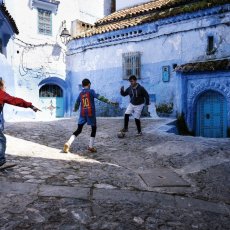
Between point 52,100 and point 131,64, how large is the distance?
217 inches

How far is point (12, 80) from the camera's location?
50.1 ft

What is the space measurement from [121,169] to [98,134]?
4.20 meters

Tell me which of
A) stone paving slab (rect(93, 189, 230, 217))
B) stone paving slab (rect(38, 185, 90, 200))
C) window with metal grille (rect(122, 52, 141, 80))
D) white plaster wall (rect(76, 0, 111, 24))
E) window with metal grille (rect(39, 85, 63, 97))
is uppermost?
white plaster wall (rect(76, 0, 111, 24))

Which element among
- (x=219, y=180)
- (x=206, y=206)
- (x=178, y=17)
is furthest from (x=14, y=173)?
(x=178, y=17)

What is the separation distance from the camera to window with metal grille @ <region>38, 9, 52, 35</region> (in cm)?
1683

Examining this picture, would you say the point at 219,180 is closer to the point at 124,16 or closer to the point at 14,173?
the point at 14,173

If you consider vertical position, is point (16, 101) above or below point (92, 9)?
below

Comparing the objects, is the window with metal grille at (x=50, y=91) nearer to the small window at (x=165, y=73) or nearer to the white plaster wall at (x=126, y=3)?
the white plaster wall at (x=126, y=3)

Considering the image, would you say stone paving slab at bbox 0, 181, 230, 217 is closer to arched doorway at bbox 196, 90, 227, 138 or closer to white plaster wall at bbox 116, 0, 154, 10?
arched doorway at bbox 196, 90, 227, 138

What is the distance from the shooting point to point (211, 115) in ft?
40.1

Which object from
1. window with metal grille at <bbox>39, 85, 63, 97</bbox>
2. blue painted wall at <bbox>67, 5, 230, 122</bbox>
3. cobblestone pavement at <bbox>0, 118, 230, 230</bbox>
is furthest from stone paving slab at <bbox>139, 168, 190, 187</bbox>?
window with metal grille at <bbox>39, 85, 63, 97</bbox>

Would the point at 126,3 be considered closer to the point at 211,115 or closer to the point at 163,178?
the point at 211,115

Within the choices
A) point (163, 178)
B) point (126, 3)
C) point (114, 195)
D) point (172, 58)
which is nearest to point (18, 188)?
point (114, 195)

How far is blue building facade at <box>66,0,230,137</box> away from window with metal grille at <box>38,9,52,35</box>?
5.41ft
